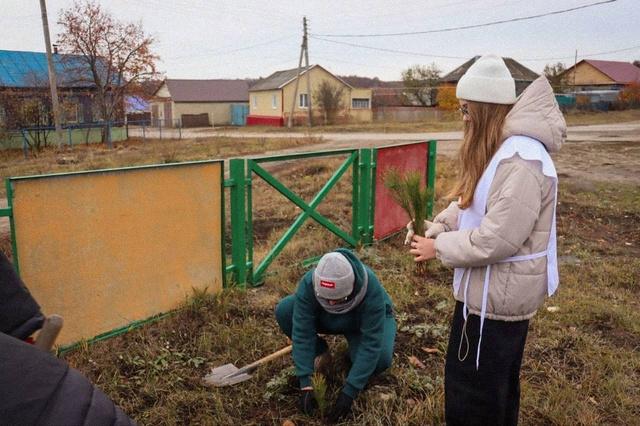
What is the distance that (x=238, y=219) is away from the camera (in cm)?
444

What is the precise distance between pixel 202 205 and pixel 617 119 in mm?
36160

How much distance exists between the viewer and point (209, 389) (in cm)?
307

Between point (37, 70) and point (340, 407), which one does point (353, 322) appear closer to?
point (340, 407)

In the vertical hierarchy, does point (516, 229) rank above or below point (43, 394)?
above

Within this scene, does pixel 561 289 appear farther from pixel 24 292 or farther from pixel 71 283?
pixel 24 292

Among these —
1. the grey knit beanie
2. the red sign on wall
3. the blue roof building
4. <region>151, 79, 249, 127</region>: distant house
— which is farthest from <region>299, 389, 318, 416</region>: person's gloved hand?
<region>151, 79, 249, 127</region>: distant house

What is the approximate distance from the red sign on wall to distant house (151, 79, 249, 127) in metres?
39.2

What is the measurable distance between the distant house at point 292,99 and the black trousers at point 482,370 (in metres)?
36.2

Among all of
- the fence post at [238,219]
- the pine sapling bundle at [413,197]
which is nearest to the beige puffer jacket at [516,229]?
the fence post at [238,219]

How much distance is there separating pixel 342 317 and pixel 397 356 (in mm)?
753

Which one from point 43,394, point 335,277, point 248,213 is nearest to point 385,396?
point 335,277

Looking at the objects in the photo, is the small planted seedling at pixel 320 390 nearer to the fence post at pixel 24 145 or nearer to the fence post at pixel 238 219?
the fence post at pixel 238 219

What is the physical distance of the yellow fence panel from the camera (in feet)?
10.4

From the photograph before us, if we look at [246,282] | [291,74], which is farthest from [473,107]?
[291,74]
